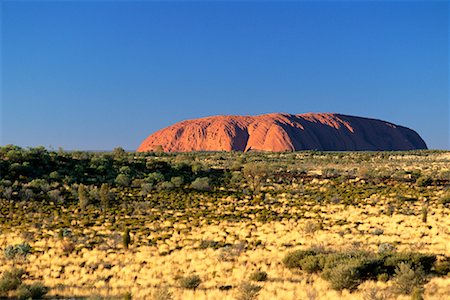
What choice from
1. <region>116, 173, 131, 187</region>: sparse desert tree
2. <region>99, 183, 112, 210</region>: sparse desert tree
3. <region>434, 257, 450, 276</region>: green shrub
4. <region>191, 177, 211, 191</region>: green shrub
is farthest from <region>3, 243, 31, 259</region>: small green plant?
<region>191, 177, 211, 191</region>: green shrub

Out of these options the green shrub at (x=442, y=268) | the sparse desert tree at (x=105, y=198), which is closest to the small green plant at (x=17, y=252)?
the sparse desert tree at (x=105, y=198)

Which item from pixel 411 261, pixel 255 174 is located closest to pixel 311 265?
pixel 411 261

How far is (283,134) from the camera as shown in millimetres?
139500

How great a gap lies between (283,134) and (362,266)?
128421 millimetres

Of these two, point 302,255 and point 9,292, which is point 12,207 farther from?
point 302,255

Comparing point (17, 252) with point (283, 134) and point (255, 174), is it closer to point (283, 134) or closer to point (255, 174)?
point (255, 174)

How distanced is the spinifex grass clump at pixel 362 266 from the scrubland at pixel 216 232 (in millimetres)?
42

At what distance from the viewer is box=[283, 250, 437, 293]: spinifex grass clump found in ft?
37.2

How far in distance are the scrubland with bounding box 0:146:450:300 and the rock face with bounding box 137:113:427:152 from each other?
292ft

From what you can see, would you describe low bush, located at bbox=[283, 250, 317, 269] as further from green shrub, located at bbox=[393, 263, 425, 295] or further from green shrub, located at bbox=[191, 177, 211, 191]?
green shrub, located at bbox=[191, 177, 211, 191]

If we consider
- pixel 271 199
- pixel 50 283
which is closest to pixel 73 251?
pixel 50 283

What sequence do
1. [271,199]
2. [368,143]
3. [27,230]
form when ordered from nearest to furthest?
[27,230]
[271,199]
[368,143]

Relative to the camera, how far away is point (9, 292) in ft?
37.9

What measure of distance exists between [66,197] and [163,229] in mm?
15208
